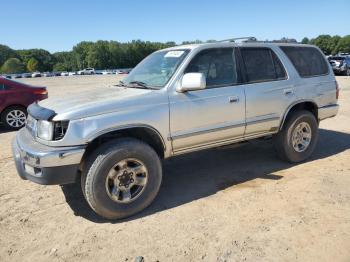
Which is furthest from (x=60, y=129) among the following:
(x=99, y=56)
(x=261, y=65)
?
(x=99, y=56)

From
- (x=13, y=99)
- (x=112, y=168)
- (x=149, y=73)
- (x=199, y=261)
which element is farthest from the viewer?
(x=13, y=99)

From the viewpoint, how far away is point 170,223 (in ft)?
12.6

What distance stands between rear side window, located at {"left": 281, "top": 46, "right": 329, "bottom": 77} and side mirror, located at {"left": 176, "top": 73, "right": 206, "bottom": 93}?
6.77 ft

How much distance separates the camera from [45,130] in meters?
3.75

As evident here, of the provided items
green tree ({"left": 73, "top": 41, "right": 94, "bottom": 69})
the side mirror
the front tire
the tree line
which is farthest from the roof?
green tree ({"left": 73, "top": 41, "right": 94, "bottom": 69})

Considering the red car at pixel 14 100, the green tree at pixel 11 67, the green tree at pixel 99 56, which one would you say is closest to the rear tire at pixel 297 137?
the red car at pixel 14 100

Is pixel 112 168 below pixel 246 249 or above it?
above

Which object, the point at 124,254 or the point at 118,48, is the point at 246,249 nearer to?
the point at 124,254

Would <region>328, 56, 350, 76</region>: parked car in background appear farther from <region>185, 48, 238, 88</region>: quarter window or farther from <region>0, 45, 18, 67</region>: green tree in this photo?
<region>0, 45, 18, 67</region>: green tree

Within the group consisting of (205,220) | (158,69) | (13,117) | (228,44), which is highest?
(228,44)

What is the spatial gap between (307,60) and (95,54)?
128m

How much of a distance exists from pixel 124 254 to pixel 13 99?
710 centimetres

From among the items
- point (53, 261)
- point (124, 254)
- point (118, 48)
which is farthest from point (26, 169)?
point (118, 48)

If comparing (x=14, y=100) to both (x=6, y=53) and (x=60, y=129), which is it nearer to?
(x=60, y=129)
